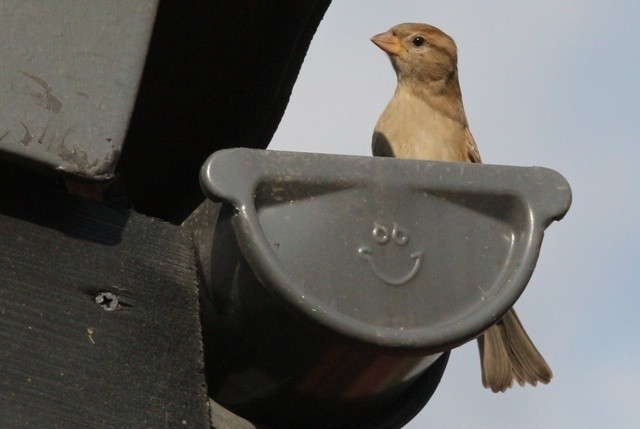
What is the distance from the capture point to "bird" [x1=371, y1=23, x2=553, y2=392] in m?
3.82

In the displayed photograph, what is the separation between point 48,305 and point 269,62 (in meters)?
1.11

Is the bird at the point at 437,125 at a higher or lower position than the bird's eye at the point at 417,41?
lower

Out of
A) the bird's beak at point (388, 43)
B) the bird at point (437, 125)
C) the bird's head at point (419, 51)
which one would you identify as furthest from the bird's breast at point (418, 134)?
the bird's beak at point (388, 43)

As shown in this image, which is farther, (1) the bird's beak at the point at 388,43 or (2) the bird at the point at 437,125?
(1) the bird's beak at the point at 388,43

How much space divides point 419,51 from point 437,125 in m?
0.50

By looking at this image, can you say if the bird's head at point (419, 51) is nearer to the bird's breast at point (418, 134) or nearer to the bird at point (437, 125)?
the bird at point (437, 125)

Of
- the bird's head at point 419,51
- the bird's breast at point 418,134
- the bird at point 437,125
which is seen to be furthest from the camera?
the bird's head at point 419,51

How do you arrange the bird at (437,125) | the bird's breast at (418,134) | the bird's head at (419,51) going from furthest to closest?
the bird's head at (419,51) → the bird's breast at (418,134) → the bird at (437,125)

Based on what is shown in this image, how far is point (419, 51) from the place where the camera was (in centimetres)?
474

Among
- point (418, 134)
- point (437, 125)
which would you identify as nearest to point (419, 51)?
point (437, 125)

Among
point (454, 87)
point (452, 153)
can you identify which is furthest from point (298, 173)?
point (454, 87)

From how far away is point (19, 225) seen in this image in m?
1.49

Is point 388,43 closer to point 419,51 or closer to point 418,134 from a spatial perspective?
point 419,51

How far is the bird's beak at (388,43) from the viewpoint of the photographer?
15.6 ft
